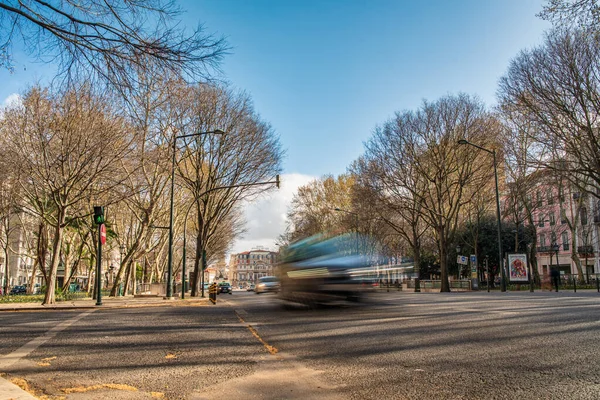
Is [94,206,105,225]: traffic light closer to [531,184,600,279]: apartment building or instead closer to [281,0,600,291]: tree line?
[281,0,600,291]: tree line

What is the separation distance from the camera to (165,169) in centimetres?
2744

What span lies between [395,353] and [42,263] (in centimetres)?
3008

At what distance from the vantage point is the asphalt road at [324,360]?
4492 mm

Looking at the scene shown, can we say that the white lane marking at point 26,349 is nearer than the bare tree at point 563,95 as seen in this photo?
Yes

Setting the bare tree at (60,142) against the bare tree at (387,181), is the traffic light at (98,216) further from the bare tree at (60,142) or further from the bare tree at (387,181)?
the bare tree at (387,181)

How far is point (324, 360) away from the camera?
6031 mm

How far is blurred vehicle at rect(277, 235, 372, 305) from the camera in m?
13.1

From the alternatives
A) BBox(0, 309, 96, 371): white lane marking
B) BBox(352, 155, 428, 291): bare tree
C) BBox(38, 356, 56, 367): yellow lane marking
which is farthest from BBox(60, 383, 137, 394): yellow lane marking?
BBox(352, 155, 428, 291): bare tree

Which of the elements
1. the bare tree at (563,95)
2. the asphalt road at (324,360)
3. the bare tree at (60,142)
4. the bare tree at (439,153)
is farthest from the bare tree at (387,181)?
the asphalt road at (324,360)

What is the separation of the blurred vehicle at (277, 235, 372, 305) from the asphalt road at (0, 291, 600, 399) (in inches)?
131

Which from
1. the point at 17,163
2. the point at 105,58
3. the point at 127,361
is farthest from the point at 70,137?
the point at 127,361

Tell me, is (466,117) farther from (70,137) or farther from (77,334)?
(77,334)

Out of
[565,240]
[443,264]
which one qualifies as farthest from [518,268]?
[565,240]

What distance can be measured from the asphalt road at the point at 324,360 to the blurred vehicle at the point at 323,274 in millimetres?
3337
